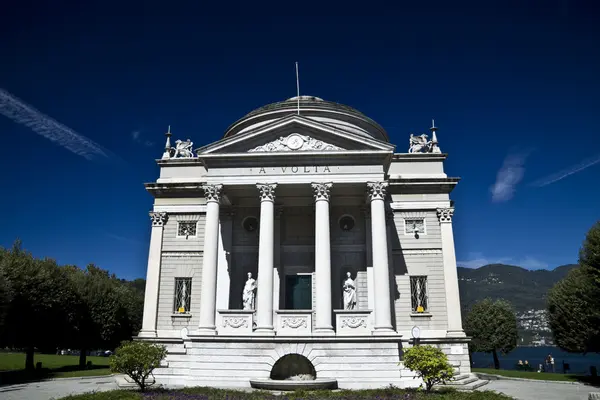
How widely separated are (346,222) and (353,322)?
782cm

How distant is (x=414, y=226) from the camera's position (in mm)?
28406

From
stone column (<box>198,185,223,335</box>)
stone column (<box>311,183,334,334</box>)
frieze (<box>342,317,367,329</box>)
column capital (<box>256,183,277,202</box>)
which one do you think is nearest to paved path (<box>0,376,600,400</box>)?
stone column (<box>198,185,223,335</box>)

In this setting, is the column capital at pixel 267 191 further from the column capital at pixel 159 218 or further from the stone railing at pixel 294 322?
the column capital at pixel 159 218

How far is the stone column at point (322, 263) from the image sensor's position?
21.5m

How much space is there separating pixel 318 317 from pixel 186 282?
34.5 feet

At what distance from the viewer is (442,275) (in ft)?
89.8

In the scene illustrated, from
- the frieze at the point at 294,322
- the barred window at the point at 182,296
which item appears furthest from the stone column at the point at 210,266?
the barred window at the point at 182,296

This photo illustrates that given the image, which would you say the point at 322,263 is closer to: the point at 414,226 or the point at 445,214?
the point at 414,226

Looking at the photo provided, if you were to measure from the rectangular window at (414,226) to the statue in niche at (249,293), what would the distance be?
392 inches

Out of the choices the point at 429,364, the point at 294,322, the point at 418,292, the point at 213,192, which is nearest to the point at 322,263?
the point at 294,322

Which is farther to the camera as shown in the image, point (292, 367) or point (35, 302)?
point (35, 302)

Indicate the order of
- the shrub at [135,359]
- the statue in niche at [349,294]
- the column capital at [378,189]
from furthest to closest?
the statue in niche at [349,294] < the column capital at [378,189] < the shrub at [135,359]

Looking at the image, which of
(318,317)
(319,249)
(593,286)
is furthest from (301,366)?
(593,286)

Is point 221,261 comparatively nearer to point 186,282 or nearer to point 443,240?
point 186,282
